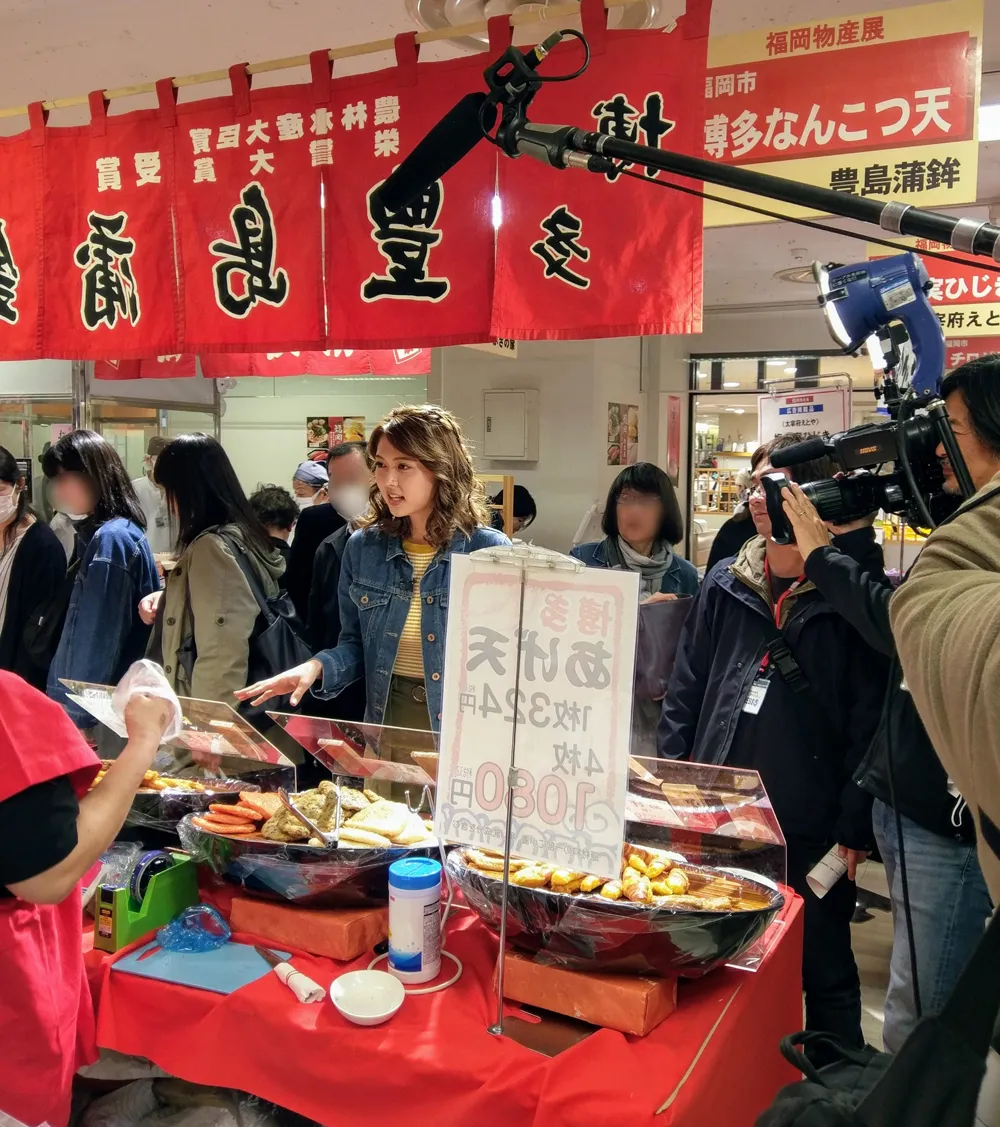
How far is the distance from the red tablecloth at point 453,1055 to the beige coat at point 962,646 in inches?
22.8

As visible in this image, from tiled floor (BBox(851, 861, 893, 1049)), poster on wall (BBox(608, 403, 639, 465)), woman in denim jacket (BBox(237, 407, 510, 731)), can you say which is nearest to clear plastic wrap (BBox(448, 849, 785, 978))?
woman in denim jacket (BBox(237, 407, 510, 731))

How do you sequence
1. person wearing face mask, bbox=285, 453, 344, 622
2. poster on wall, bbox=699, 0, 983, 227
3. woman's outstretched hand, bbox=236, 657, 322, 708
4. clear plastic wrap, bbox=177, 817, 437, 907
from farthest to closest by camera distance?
person wearing face mask, bbox=285, 453, 344, 622 < poster on wall, bbox=699, 0, 983, 227 < woman's outstretched hand, bbox=236, 657, 322, 708 < clear plastic wrap, bbox=177, 817, 437, 907

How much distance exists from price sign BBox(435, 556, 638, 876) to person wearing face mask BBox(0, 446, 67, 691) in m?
2.45

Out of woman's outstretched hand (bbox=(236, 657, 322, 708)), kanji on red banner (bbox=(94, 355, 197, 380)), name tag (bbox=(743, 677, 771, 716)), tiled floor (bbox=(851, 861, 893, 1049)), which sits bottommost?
tiled floor (bbox=(851, 861, 893, 1049))

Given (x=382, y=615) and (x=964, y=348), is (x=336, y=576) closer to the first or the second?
(x=382, y=615)

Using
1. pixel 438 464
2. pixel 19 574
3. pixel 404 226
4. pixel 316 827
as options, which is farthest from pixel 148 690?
Answer: pixel 19 574

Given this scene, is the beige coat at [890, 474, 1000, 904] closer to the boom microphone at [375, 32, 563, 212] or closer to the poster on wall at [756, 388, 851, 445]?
the boom microphone at [375, 32, 563, 212]

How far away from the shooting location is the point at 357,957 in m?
1.48

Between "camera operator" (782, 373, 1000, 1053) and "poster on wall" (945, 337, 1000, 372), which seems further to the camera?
"poster on wall" (945, 337, 1000, 372)

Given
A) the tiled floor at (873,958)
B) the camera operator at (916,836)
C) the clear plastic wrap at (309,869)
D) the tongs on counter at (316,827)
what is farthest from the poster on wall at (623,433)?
the clear plastic wrap at (309,869)

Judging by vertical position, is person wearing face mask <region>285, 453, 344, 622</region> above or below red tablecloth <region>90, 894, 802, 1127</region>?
above

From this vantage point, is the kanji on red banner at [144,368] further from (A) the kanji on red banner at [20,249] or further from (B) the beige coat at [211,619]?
(B) the beige coat at [211,619]

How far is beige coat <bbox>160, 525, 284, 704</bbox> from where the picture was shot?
250 cm

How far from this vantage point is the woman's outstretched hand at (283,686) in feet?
6.42
